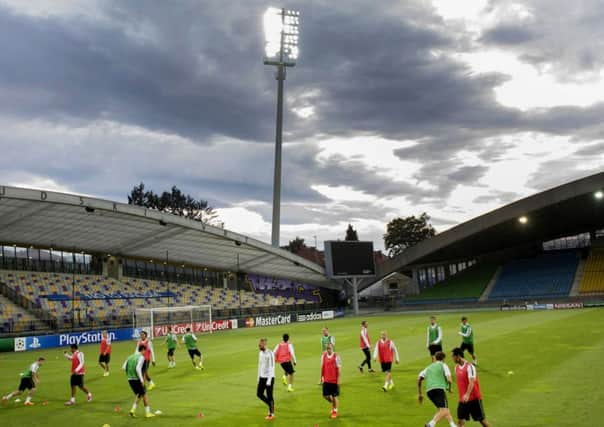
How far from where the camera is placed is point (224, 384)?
759 inches

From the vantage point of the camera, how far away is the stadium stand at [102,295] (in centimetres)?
5191

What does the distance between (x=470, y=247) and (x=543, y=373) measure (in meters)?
57.3

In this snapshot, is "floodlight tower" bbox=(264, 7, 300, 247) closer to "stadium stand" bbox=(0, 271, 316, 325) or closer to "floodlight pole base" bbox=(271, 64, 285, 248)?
"floodlight pole base" bbox=(271, 64, 285, 248)

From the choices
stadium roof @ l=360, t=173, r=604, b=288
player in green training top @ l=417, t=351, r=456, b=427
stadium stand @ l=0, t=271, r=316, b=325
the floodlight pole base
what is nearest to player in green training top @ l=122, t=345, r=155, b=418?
player in green training top @ l=417, t=351, r=456, b=427

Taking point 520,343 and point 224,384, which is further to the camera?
point 520,343

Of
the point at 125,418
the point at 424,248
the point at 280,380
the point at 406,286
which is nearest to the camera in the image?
the point at 125,418

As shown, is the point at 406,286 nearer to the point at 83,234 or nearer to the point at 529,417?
the point at 83,234

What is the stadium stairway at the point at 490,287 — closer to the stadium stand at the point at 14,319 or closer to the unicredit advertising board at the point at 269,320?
the unicredit advertising board at the point at 269,320

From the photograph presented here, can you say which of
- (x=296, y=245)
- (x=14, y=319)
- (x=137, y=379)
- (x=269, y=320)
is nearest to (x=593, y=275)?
(x=269, y=320)

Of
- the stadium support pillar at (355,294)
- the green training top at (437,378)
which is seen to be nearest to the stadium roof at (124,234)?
the stadium support pillar at (355,294)

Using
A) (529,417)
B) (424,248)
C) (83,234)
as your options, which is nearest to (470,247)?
(424,248)

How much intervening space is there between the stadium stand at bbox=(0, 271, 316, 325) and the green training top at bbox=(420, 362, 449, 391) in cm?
4547

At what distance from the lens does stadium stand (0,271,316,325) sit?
170ft

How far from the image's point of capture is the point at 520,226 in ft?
209
